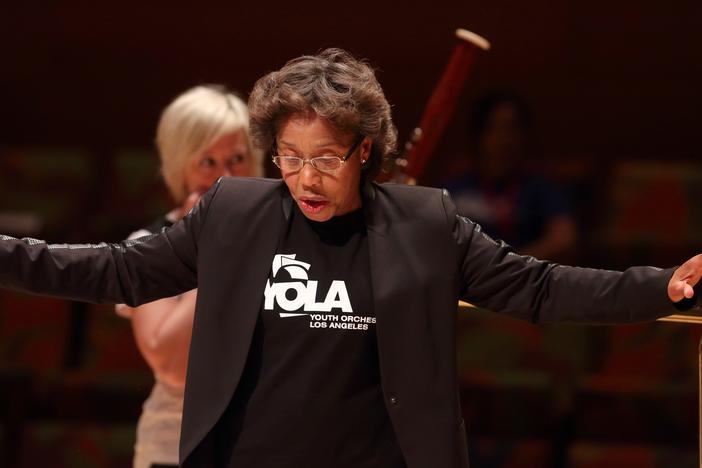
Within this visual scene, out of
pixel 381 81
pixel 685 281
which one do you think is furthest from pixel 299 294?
pixel 381 81

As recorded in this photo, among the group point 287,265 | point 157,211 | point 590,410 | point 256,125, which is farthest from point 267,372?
point 157,211

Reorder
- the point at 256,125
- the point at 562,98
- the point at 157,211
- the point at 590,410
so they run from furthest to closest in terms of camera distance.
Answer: the point at 562,98 → the point at 157,211 → the point at 590,410 → the point at 256,125

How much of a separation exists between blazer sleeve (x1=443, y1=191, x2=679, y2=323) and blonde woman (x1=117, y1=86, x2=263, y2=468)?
0.71m

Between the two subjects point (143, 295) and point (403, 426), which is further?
point (143, 295)

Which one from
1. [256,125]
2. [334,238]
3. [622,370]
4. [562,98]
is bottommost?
[622,370]

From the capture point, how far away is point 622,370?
11.4 ft

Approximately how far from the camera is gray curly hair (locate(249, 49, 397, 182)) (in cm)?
159

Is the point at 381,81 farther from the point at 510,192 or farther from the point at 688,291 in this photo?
the point at 688,291

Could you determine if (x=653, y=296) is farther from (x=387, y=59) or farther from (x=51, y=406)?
(x=387, y=59)

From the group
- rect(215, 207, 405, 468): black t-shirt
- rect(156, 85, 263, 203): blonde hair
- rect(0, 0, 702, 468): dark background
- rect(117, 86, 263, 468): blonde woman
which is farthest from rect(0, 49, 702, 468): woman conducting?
rect(0, 0, 702, 468): dark background

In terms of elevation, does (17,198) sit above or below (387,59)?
below

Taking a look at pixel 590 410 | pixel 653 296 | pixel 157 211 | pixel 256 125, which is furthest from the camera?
pixel 157 211

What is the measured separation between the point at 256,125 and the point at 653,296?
605 mm

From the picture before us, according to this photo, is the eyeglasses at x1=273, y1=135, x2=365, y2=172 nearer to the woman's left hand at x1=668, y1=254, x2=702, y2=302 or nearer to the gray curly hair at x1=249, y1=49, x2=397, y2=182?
the gray curly hair at x1=249, y1=49, x2=397, y2=182
